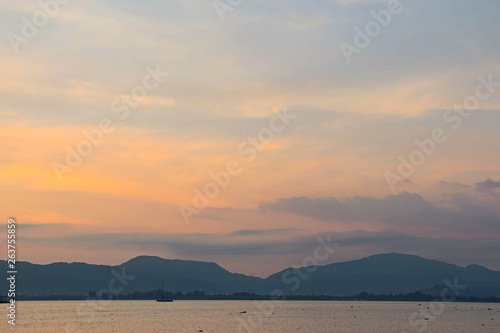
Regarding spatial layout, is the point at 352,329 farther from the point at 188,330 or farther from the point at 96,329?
the point at 96,329

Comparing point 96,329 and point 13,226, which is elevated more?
point 13,226

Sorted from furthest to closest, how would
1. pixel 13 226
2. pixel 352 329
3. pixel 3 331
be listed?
pixel 352 329 < pixel 3 331 < pixel 13 226

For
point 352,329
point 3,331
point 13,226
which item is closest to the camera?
point 13,226

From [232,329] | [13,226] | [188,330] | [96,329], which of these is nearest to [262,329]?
[232,329]

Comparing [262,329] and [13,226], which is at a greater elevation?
[13,226]

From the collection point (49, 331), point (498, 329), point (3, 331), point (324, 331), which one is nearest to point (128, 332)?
point (49, 331)

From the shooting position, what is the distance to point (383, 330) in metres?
161

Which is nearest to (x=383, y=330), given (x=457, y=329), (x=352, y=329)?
(x=352, y=329)

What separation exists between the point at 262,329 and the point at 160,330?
2758cm

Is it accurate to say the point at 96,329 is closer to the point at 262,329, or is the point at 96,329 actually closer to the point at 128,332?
the point at 128,332

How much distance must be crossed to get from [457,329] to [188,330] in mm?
75089

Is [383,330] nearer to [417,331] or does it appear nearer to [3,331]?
[417,331]

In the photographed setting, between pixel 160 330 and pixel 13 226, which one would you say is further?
pixel 160 330

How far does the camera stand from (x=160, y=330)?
160 metres
